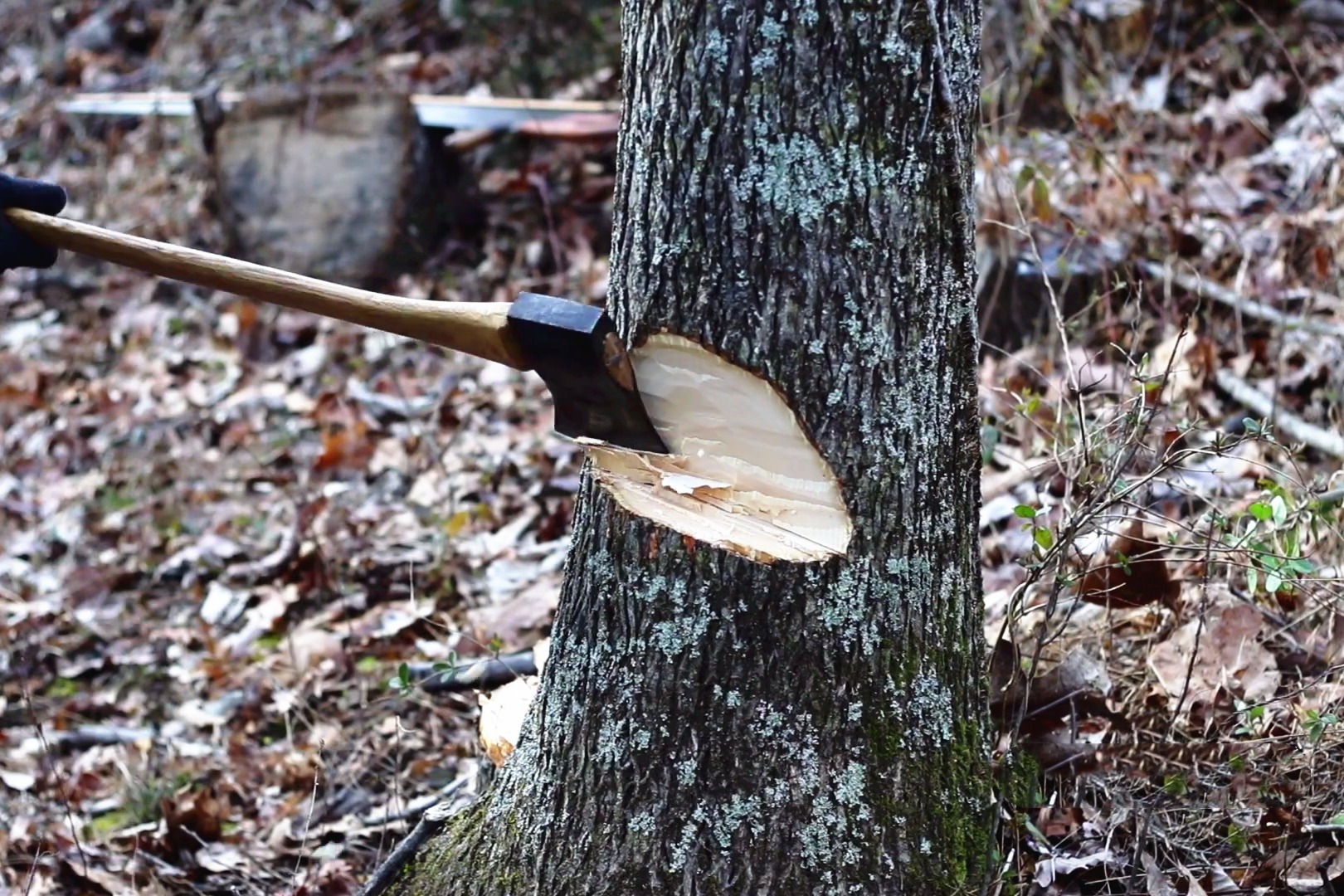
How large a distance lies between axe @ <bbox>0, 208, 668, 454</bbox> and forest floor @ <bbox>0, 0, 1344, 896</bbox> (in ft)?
2.54

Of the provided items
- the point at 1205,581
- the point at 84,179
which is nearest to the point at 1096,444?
the point at 1205,581

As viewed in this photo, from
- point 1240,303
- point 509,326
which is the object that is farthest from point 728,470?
point 1240,303

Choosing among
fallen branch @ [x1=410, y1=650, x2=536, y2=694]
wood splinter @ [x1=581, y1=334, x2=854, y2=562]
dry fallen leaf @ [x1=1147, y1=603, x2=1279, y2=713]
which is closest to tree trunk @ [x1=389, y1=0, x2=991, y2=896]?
wood splinter @ [x1=581, y1=334, x2=854, y2=562]

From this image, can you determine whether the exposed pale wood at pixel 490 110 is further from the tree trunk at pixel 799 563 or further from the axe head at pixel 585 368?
the tree trunk at pixel 799 563

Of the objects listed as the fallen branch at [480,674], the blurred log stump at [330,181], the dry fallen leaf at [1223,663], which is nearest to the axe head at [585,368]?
the fallen branch at [480,674]

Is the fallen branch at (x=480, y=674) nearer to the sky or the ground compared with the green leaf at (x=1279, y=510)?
nearer to the ground

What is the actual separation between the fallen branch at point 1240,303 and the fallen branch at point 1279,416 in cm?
22

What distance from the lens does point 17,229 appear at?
240 centimetres

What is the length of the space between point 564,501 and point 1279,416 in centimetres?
231

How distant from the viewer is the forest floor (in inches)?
91.4

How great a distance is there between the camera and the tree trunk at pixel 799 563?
69.7 inches

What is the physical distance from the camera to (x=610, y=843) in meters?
2.00

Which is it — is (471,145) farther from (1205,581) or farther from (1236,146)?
(1205,581)

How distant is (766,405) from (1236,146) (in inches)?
161
